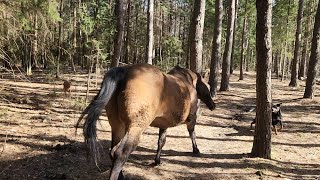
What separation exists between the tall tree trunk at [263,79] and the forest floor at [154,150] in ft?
1.29

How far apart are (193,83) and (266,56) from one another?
1.85 metres

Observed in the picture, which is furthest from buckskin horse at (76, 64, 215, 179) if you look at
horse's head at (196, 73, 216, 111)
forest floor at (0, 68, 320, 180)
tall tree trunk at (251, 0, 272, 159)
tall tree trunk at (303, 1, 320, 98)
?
tall tree trunk at (303, 1, 320, 98)

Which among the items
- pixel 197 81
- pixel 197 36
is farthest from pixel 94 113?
pixel 197 36

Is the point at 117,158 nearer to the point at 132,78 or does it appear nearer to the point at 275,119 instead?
the point at 132,78

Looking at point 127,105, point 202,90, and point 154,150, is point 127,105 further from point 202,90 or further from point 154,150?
point 202,90

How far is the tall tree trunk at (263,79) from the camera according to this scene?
25.9 feet

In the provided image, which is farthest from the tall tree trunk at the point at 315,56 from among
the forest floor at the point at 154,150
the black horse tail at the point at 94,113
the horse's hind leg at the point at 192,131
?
the black horse tail at the point at 94,113

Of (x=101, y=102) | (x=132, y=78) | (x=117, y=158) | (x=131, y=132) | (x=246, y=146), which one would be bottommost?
(x=246, y=146)

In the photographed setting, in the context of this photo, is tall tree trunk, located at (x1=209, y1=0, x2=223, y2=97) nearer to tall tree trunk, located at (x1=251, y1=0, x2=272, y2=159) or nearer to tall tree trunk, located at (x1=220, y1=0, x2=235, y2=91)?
tall tree trunk, located at (x1=220, y1=0, x2=235, y2=91)

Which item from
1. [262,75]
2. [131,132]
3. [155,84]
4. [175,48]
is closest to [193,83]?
[262,75]

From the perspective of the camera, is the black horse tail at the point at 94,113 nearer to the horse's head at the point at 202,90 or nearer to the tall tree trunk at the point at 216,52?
the horse's head at the point at 202,90

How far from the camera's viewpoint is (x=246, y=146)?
32.5 ft

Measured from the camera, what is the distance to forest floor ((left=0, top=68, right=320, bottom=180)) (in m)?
7.00

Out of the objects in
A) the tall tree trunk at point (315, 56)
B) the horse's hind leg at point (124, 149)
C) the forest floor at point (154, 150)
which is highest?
the tall tree trunk at point (315, 56)
